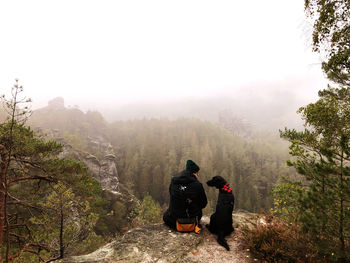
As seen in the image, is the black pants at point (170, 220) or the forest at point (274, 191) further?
the black pants at point (170, 220)

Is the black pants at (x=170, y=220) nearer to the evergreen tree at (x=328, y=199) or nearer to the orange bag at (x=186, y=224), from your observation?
the orange bag at (x=186, y=224)

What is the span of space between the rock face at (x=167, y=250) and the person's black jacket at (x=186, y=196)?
63 cm

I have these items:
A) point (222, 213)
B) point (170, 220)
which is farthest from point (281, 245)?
point (170, 220)

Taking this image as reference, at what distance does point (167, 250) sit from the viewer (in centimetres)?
404

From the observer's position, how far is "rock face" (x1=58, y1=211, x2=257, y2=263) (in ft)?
12.3

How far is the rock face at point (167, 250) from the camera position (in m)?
3.75

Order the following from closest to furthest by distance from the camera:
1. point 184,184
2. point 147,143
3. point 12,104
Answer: point 12,104 < point 184,184 < point 147,143

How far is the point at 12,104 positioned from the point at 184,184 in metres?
4.54

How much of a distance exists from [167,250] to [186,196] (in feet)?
4.26

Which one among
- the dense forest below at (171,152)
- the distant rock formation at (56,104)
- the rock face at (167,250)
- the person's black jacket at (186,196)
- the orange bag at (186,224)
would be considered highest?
the distant rock formation at (56,104)

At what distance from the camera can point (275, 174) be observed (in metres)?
68.8

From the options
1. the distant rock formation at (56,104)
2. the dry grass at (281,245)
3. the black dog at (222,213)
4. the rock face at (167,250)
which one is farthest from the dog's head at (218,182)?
the distant rock formation at (56,104)

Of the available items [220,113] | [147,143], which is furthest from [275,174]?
[220,113]

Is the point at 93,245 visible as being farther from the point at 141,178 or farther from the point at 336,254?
the point at 141,178
